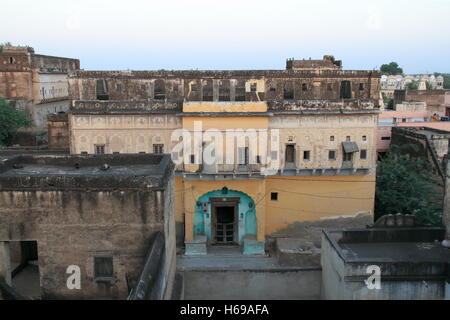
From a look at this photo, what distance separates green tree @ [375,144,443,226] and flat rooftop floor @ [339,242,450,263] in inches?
406

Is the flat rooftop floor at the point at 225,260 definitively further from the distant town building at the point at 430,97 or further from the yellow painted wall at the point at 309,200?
the distant town building at the point at 430,97

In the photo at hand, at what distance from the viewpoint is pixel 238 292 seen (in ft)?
45.2

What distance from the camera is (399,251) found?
12484 millimetres

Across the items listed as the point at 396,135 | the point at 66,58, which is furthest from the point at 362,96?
the point at 66,58

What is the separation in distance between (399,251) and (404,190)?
511 inches

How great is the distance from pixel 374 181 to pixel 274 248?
653 centimetres

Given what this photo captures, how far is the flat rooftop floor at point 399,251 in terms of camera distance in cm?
1173

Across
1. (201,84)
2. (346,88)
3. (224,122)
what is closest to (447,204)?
(224,122)

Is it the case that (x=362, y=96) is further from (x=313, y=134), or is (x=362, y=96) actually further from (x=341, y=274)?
(x=341, y=274)

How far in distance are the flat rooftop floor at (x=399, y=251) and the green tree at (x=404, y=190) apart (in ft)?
33.8

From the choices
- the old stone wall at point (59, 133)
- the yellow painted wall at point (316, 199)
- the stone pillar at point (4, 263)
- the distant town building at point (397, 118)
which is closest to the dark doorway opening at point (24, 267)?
the stone pillar at point (4, 263)

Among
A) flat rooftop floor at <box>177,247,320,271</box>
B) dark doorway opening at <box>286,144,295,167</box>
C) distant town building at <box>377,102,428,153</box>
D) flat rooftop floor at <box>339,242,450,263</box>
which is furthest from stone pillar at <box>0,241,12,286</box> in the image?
distant town building at <box>377,102,428,153</box>

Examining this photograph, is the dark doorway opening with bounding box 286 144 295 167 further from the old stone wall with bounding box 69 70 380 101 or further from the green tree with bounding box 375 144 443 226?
the green tree with bounding box 375 144 443 226

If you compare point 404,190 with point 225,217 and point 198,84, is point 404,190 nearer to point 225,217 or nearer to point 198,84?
point 225,217
